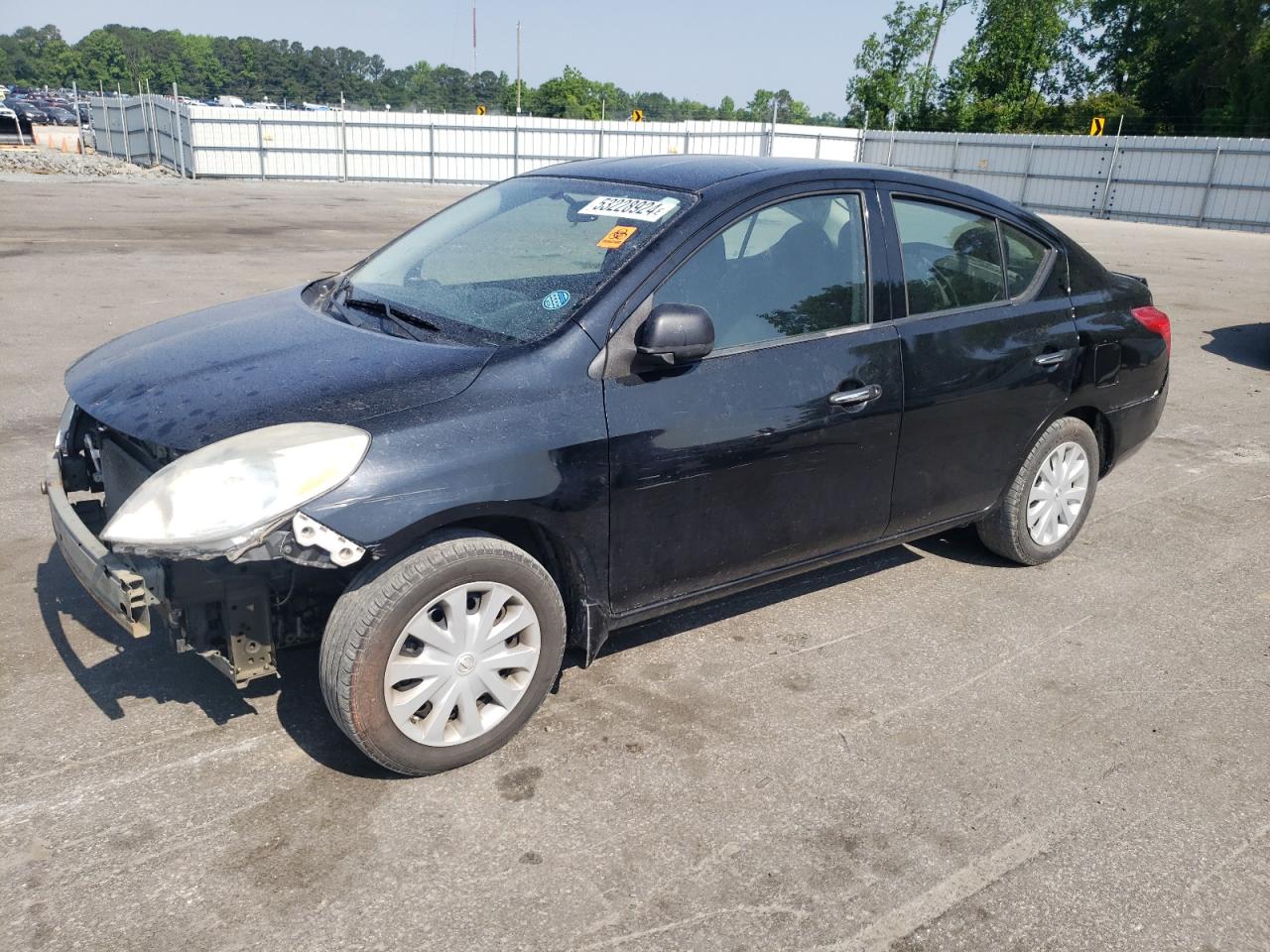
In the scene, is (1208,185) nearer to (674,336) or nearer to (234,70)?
(674,336)

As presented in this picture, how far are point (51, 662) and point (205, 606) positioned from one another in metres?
1.17

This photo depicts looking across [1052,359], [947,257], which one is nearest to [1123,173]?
[1052,359]

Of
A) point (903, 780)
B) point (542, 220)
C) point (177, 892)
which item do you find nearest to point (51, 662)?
point (177, 892)

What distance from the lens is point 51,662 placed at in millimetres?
3617

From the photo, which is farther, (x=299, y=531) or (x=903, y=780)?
(x=903, y=780)

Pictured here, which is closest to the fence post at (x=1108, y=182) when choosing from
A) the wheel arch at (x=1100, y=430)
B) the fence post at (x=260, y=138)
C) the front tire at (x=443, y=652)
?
the fence post at (x=260, y=138)

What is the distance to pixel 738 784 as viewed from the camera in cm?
312

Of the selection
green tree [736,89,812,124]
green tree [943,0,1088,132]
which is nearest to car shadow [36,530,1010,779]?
green tree [943,0,1088,132]

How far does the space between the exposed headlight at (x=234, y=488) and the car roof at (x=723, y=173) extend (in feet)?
5.15

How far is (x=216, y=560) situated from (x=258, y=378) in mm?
650

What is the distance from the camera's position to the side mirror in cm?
312

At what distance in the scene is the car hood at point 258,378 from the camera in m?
2.94

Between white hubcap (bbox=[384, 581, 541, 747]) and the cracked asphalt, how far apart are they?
186 mm

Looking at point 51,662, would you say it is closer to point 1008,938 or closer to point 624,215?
point 624,215
